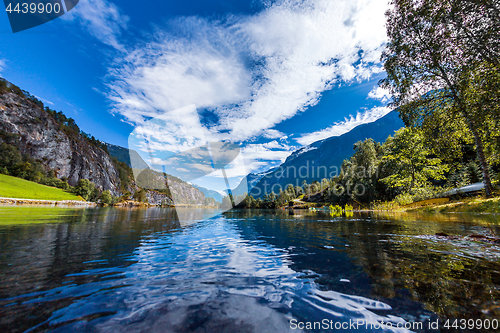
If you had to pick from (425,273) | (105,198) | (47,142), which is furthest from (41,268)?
(47,142)

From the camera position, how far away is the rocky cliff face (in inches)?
4277

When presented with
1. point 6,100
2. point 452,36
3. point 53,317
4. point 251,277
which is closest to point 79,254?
point 53,317

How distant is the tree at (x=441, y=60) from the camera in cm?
1189

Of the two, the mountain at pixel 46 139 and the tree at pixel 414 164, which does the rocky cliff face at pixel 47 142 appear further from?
the tree at pixel 414 164

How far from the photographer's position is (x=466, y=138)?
796 inches

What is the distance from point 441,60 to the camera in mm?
14633

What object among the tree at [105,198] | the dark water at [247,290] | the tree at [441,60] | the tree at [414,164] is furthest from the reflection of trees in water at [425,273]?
the tree at [105,198]

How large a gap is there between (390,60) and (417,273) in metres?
20.3

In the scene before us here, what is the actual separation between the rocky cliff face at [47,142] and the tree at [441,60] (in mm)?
167326

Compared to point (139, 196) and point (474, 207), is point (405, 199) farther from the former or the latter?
point (139, 196)

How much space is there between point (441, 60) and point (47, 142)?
600ft

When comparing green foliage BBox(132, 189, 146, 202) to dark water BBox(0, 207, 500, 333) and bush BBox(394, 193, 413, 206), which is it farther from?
dark water BBox(0, 207, 500, 333)

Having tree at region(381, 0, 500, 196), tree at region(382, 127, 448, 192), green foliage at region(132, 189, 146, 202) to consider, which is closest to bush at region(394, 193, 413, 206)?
tree at region(382, 127, 448, 192)

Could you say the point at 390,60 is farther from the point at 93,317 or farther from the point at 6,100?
the point at 6,100
